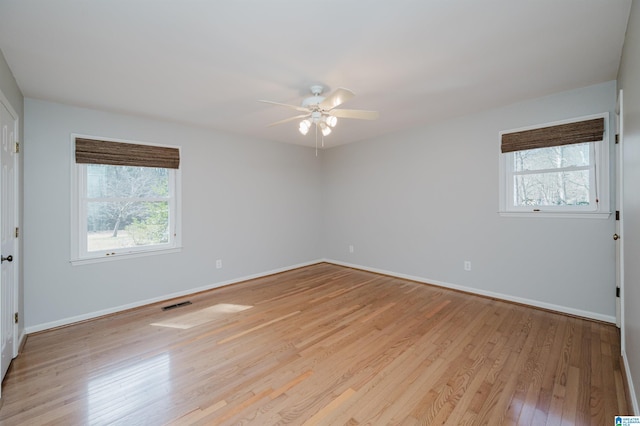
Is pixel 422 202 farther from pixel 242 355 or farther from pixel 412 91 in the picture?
pixel 242 355

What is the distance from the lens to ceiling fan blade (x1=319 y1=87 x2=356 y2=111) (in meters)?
2.23

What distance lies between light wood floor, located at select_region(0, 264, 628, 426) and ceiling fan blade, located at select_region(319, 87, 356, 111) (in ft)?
7.00

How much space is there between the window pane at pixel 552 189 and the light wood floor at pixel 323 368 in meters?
1.27

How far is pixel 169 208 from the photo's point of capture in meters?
3.95

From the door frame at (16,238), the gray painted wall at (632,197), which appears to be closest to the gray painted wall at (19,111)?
the door frame at (16,238)

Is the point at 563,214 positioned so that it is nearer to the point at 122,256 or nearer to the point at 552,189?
the point at 552,189

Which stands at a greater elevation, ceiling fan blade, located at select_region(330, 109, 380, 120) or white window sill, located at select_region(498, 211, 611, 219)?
ceiling fan blade, located at select_region(330, 109, 380, 120)

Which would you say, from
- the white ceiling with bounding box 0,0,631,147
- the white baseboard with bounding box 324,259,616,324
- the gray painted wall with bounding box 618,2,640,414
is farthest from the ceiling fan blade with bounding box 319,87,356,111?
the white baseboard with bounding box 324,259,616,324

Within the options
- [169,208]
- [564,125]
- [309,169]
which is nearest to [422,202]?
[564,125]

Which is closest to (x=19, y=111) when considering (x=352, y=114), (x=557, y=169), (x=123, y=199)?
(x=123, y=199)

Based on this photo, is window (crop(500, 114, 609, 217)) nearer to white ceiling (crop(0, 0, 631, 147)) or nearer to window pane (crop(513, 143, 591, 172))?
window pane (crop(513, 143, 591, 172))

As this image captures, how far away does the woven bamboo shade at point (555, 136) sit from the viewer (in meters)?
2.91

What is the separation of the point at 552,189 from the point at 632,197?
5.56 feet

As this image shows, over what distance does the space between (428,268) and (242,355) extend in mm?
3028
